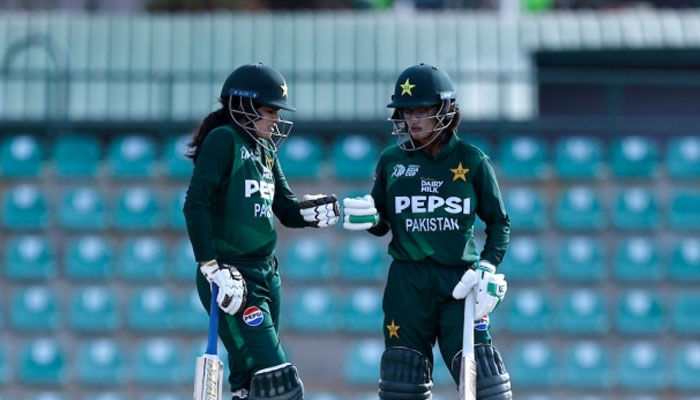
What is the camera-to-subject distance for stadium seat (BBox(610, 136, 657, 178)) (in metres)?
13.0

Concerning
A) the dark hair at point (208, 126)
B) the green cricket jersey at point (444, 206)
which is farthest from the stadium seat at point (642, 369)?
the dark hair at point (208, 126)

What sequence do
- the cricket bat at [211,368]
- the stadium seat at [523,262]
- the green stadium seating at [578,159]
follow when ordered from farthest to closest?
1. the green stadium seating at [578,159]
2. the stadium seat at [523,262]
3. the cricket bat at [211,368]

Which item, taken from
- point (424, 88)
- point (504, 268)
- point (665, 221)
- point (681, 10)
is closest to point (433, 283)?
point (424, 88)

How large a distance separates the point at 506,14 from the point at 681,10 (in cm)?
270

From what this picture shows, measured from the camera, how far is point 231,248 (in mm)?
6629

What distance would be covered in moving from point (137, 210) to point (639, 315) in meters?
4.81

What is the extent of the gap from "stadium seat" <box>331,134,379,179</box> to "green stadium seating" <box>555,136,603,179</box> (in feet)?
5.79

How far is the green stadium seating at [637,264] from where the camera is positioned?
1281 cm

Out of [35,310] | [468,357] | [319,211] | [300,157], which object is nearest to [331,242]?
[300,157]

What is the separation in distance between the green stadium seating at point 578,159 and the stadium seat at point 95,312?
4.39m

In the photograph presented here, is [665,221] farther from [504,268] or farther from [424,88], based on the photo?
[424,88]

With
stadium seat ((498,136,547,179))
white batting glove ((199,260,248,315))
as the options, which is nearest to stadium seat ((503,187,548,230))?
stadium seat ((498,136,547,179))

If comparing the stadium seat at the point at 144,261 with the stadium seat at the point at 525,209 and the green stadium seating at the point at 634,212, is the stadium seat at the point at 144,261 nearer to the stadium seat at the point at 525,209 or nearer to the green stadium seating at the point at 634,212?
the stadium seat at the point at 525,209

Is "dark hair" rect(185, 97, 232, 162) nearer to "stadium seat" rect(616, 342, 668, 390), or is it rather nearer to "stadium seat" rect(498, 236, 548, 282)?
"stadium seat" rect(498, 236, 548, 282)
